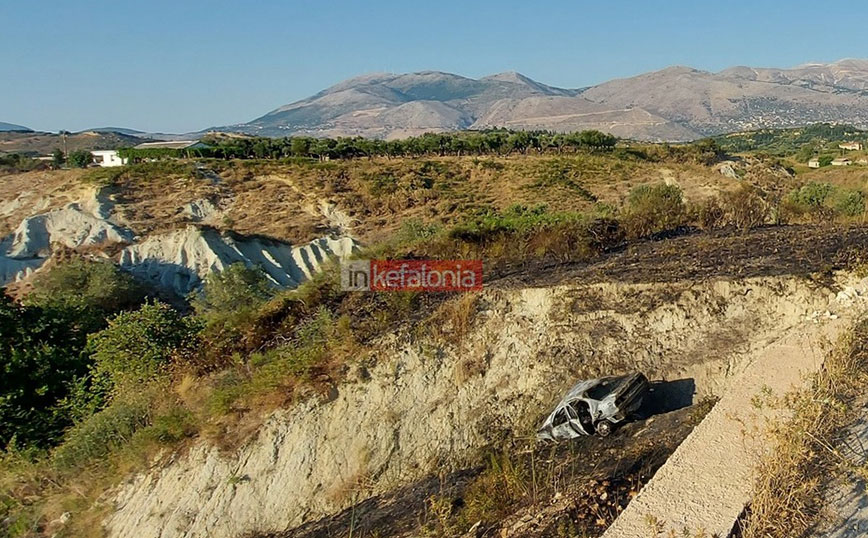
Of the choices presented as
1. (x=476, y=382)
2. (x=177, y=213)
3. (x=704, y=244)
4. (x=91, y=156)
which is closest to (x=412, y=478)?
(x=476, y=382)

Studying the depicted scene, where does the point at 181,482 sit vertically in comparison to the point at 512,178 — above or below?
below

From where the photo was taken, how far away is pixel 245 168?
40812 mm

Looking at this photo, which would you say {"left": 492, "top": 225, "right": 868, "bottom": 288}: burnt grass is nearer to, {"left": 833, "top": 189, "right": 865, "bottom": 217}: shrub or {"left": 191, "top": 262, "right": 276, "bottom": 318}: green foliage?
{"left": 833, "top": 189, "right": 865, "bottom": 217}: shrub

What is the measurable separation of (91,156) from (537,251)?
53.8m

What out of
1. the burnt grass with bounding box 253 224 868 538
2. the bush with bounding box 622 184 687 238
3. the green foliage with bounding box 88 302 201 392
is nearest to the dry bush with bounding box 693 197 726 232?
the bush with bounding box 622 184 687 238

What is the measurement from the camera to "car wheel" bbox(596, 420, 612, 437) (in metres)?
5.70

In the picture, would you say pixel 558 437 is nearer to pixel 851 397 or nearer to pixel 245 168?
Answer: pixel 851 397

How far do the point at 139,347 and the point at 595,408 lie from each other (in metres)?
6.95

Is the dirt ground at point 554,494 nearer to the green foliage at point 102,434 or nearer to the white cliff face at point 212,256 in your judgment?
the green foliage at point 102,434

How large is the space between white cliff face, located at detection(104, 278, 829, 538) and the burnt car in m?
0.67

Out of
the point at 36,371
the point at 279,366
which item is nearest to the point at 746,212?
the point at 279,366

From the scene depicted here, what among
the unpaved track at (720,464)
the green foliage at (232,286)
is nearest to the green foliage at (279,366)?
the unpaved track at (720,464)

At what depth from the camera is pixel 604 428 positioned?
573cm

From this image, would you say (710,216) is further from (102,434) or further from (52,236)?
(52,236)
